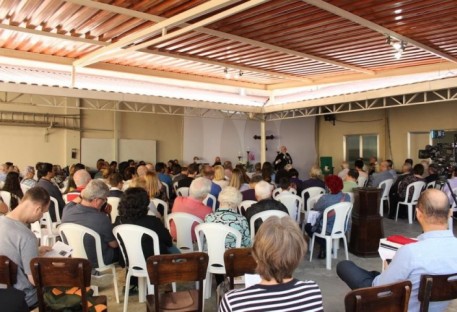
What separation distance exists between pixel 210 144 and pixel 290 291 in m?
11.9

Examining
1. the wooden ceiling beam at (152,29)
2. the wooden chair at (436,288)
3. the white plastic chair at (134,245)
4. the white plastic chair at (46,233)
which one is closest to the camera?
the wooden chair at (436,288)

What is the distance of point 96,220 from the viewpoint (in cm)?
342

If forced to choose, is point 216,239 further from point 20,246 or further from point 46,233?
point 46,233

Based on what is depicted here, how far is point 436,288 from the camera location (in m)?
2.11

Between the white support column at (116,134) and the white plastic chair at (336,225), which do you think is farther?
the white support column at (116,134)

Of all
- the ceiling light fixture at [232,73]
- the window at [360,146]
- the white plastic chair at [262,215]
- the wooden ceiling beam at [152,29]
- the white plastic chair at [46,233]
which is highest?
the ceiling light fixture at [232,73]

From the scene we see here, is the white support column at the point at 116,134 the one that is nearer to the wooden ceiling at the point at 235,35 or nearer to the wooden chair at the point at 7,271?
the wooden ceiling at the point at 235,35

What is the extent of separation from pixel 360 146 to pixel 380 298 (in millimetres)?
12243

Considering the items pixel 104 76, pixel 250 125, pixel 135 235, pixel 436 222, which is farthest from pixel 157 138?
pixel 436 222

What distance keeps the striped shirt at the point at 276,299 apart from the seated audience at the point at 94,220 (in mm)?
2146

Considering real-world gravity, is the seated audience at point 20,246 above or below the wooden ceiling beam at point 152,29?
below

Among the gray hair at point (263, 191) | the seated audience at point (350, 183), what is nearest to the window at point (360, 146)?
the seated audience at point (350, 183)

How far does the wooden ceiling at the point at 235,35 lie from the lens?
176 inches

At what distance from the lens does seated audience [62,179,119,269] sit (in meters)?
3.40
